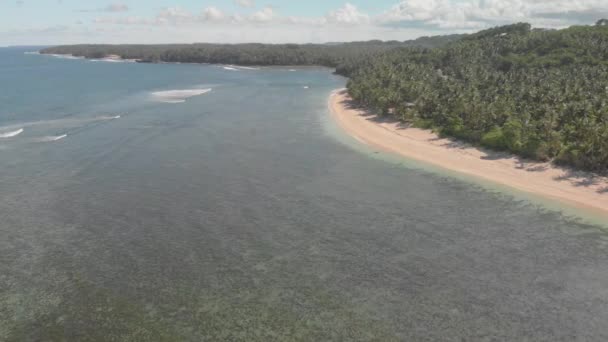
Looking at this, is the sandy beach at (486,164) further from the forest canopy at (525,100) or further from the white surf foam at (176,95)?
the white surf foam at (176,95)

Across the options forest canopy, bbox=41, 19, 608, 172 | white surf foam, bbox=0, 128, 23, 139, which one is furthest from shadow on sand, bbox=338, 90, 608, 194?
white surf foam, bbox=0, 128, 23, 139

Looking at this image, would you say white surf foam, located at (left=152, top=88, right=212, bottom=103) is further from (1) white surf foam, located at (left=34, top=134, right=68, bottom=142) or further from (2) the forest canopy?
(2) the forest canopy

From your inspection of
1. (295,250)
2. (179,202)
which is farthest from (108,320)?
(179,202)

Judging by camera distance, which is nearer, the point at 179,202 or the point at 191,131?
the point at 179,202

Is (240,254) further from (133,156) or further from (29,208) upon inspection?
(133,156)

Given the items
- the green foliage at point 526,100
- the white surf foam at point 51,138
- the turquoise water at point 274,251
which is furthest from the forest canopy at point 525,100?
the white surf foam at point 51,138

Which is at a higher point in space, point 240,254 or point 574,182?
point 574,182

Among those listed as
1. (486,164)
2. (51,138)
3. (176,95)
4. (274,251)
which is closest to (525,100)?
(486,164)
